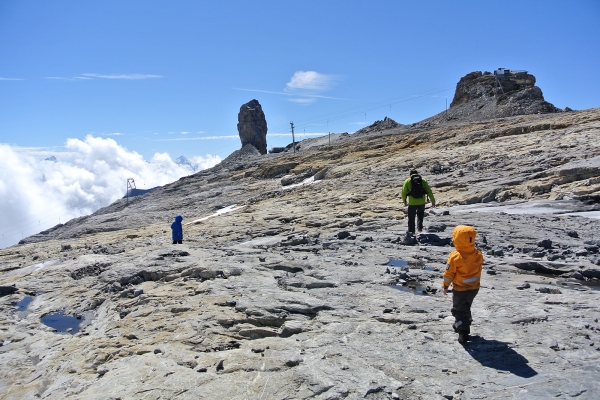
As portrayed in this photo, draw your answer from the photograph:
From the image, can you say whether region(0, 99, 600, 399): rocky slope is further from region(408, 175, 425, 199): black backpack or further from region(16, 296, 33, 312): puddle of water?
region(408, 175, 425, 199): black backpack

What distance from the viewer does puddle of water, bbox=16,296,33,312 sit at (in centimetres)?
1135

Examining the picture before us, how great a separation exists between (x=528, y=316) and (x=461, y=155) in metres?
22.0

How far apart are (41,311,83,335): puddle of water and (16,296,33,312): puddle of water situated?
123 centimetres

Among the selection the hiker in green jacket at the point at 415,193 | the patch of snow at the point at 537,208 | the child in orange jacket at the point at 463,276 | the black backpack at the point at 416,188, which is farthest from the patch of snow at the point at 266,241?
the child in orange jacket at the point at 463,276

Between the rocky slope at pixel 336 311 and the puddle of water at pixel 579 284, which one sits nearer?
the rocky slope at pixel 336 311

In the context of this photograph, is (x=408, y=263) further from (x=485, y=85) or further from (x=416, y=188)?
(x=485, y=85)

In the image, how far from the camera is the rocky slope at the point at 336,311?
205 inches

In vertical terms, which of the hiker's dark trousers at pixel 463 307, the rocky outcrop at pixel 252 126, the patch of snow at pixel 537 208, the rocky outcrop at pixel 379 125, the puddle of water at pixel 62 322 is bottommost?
the puddle of water at pixel 62 322

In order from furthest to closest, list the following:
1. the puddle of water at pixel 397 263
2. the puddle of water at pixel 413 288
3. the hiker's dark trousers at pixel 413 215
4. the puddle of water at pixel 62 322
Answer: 1. the hiker's dark trousers at pixel 413 215
2. the puddle of water at pixel 397 263
3. the puddle of water at pixel 62 322
4. the puddle of water at pixel 413 288

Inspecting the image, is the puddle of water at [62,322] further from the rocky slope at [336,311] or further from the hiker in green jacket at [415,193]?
the hiker in green jacket at [415,193]

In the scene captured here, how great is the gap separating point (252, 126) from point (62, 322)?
85042mm

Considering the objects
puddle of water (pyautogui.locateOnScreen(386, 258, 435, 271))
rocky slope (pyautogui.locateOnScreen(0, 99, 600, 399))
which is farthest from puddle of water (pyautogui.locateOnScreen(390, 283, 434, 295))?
puddle of water (pyautogui.locateOnScreen(386, 258, 435, 271))

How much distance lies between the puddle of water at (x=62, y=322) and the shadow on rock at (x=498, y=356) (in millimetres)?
7826

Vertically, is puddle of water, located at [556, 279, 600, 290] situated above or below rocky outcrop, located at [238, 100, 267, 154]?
below
